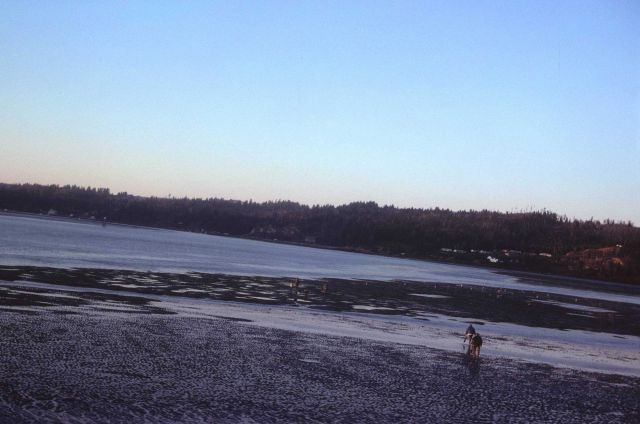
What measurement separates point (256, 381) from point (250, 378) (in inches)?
14.6

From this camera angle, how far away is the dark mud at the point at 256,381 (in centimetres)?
1562

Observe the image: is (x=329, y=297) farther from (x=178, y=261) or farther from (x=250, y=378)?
(x=178, y=261)

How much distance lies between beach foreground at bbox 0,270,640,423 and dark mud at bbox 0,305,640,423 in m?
0.05

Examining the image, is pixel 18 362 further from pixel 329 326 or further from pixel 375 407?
pixel 329 326

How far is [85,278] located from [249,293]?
1219cm

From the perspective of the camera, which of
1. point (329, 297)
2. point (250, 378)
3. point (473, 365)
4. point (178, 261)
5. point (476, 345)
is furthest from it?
point (178, 261)

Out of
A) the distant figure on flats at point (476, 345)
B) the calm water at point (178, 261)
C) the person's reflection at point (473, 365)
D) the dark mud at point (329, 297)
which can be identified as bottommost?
the calm water at point (178, 261)

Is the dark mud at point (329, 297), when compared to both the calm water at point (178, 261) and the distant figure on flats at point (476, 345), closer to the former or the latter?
the calm water at point (178, 261)

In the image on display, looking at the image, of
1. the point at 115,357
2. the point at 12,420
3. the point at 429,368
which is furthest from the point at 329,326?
the point at 12,420

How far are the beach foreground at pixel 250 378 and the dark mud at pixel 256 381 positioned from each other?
49 mm

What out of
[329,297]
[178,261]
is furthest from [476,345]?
[178,261]

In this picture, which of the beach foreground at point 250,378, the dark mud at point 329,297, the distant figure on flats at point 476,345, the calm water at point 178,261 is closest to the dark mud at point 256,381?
the beach foreground at point 250,378

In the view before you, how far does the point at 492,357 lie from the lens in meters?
27.2

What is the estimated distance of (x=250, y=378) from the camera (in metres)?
19.2
